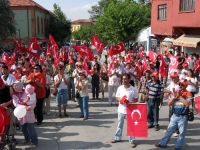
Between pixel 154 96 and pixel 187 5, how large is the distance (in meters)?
20.1

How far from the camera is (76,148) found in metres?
8.88

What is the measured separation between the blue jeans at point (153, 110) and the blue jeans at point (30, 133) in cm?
342

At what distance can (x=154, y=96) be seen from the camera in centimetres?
1034

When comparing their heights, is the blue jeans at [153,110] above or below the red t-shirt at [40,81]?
below

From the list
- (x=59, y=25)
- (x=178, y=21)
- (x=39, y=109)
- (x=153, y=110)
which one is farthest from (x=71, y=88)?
(x=59, y=25)

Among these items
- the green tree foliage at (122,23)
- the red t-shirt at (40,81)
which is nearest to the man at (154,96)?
the red t-shirt at (40,81)

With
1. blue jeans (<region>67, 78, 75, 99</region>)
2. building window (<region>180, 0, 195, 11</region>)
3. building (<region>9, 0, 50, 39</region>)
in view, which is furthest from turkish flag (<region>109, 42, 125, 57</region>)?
building (<region>9, 0, 50, 39</region>)

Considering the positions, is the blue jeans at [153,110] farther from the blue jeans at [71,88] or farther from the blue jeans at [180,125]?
the blue jeans at [71,88]

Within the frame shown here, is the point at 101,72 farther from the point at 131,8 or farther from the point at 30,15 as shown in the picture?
the point at 30,15

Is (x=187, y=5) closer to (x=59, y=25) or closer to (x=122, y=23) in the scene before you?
(x=122, y=23)

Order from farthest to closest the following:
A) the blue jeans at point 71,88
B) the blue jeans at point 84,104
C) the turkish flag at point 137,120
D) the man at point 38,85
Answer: the blue jeans at point 71,88, the blue jeans at point 84,104, the man at point 38,85, the turkish flag at point 137,120

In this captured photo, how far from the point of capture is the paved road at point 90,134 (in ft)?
29.6

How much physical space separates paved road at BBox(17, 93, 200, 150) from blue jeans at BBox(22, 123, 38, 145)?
19 centimetres

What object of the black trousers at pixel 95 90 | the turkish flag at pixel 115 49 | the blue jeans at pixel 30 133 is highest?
the turkish flag at pixel 115 49
